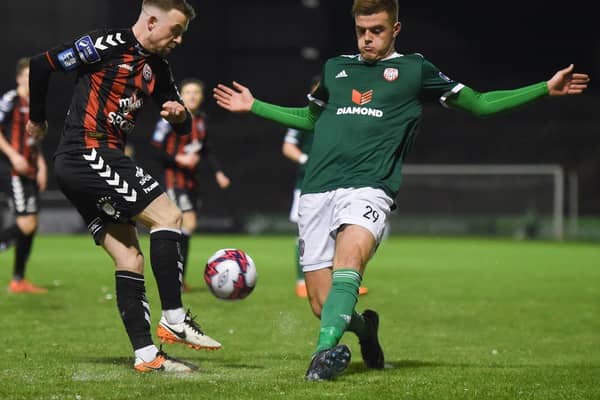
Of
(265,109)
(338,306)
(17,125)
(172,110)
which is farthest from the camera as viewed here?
(17,125)

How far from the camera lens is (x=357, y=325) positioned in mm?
5613

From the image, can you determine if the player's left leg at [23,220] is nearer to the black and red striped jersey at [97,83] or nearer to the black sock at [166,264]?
the black and red striped jersey at [97,83]

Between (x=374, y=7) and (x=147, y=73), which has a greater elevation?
(x=374, y=7)

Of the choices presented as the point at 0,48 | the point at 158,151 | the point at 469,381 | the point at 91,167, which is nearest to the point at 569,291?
the point at 158,151

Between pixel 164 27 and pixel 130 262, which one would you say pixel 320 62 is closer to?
pixel 164 27

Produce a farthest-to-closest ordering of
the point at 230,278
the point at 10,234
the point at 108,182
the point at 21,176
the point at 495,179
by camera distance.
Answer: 1. the point at 495,179
2. the point at 10,234
3. the point at 21,176
4. the point at 230,278
5. the point at 108,182

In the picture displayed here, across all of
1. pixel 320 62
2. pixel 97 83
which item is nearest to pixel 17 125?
pixel 97 83

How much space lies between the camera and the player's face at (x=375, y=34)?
17.9 ft

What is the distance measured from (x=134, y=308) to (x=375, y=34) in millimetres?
2060

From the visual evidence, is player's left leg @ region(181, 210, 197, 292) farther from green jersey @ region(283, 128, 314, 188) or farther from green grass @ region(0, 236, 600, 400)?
green jersey @ region(283, 128, 314, 188)

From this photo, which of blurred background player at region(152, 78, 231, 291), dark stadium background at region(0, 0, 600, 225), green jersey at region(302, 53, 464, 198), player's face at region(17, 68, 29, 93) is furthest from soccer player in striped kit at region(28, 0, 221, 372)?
dark stadium background at region(0, 0, 600, 225)

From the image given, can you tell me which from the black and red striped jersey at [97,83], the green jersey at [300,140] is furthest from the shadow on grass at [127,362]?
the green jersey at [300,140]

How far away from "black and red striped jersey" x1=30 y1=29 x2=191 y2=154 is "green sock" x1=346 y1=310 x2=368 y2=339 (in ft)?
5.39

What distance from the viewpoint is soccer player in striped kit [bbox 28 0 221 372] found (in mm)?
5418
